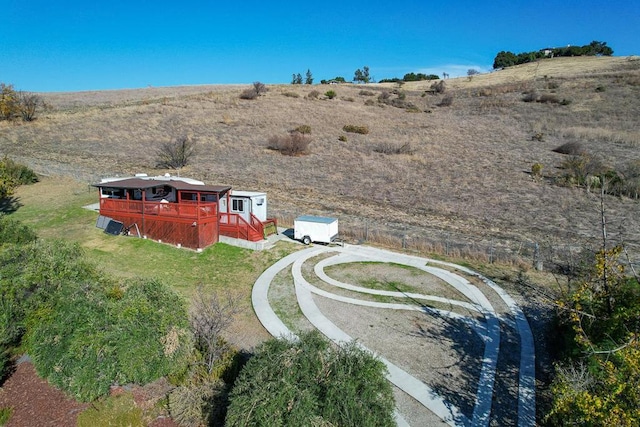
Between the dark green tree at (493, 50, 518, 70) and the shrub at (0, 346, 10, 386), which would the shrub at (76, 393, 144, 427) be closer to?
the shrub at (0, 346, 10, 386)

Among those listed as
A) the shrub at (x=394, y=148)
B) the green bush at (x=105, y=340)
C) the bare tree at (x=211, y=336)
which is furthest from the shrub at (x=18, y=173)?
the shrub at (x=394, y=148)

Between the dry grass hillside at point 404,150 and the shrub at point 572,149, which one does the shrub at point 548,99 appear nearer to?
the dry grass hillside at point 404,150

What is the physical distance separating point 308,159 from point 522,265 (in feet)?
81.9

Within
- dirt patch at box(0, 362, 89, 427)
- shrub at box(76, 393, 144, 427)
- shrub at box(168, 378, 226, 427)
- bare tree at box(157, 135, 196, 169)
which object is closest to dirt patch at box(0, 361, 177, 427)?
dirt patch at box(0, 362, 89, 427)

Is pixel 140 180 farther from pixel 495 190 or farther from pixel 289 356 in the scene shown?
pixel 495 190

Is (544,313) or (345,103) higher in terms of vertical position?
(345,103)

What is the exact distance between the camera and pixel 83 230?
20.8 m

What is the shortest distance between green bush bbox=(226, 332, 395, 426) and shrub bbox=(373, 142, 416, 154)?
3526 centimetres

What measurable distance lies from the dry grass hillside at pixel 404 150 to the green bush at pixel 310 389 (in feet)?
46.6

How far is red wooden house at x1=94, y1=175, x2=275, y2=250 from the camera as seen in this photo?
19328 millimetres

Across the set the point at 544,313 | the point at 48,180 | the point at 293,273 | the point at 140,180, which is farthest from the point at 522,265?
the point at 48,180

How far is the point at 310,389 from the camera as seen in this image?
6664 mm

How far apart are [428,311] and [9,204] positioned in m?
26.7

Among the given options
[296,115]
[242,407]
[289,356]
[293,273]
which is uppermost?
[296,115]
